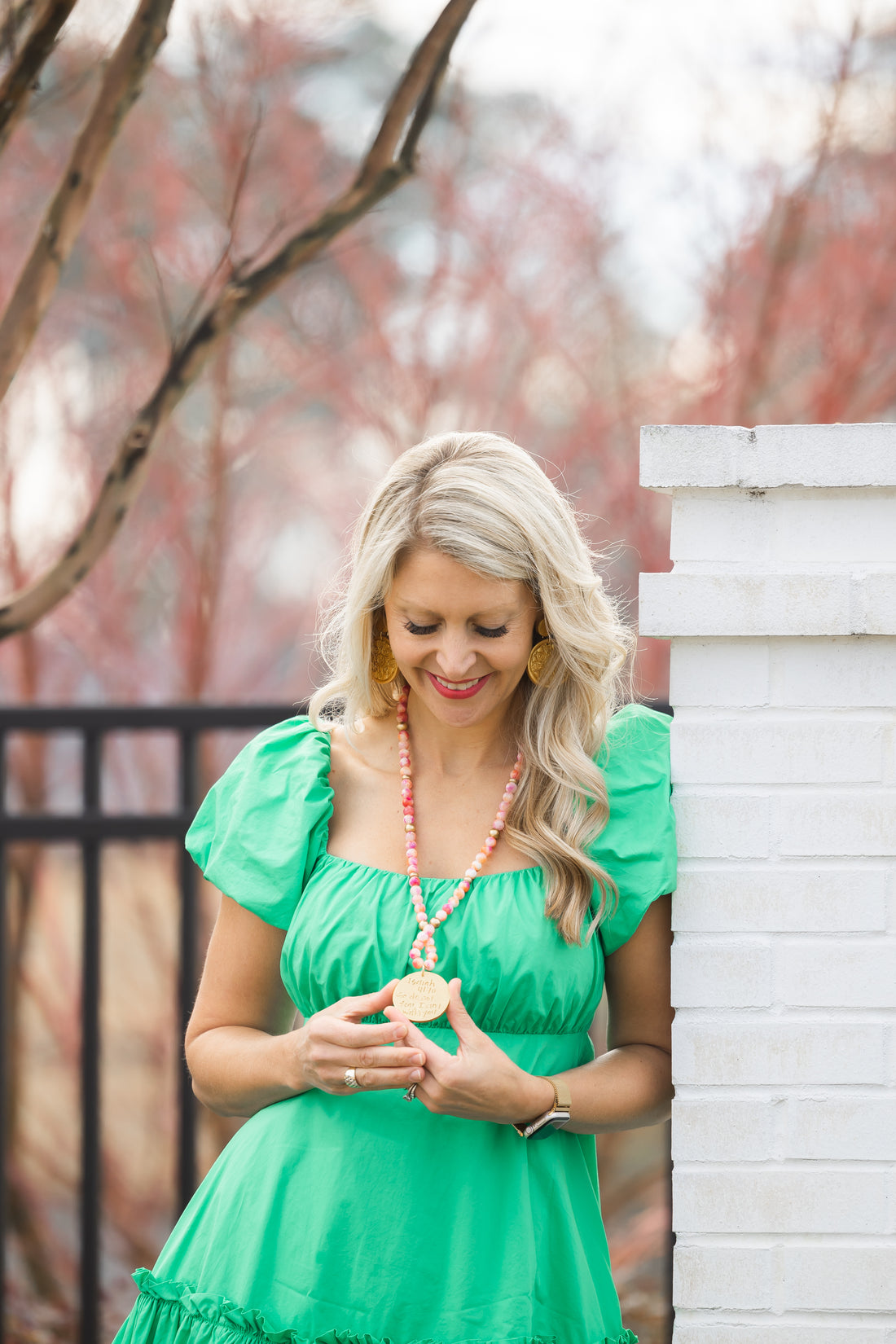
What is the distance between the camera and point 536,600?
179 centimetres

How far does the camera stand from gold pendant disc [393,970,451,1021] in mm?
1596

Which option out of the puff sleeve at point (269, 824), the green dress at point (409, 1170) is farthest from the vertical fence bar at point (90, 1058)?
the green dress at point (409, 1170)

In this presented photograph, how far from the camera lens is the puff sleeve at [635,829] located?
1.69m

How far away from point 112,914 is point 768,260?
3.01 m

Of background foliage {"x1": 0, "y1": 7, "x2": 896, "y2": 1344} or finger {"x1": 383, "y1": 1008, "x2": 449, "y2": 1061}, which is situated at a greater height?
background foliage {"x1": 0, "y1": 7, "x2": 896, "y2": 1344}

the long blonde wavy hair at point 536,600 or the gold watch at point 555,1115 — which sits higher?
the long blonde wavy hair at point 536,600

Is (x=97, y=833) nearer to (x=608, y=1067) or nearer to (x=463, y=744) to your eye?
(x=463, y=744)

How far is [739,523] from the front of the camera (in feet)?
5.57

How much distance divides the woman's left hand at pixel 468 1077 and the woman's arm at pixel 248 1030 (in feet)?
0.24

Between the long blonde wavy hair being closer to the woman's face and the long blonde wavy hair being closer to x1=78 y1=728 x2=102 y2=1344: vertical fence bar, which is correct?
the woman's face

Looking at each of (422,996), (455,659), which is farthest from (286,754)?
(422,996)

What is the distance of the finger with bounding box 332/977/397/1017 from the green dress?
0.31 ft

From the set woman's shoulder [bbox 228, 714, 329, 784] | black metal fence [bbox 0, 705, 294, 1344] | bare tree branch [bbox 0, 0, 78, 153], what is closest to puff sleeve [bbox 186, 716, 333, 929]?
woman's shoulder [bbox 228, 714, 329, 784]

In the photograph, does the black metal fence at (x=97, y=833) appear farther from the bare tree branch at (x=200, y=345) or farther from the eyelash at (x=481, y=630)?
the eyelash at (x=481, y=630)
